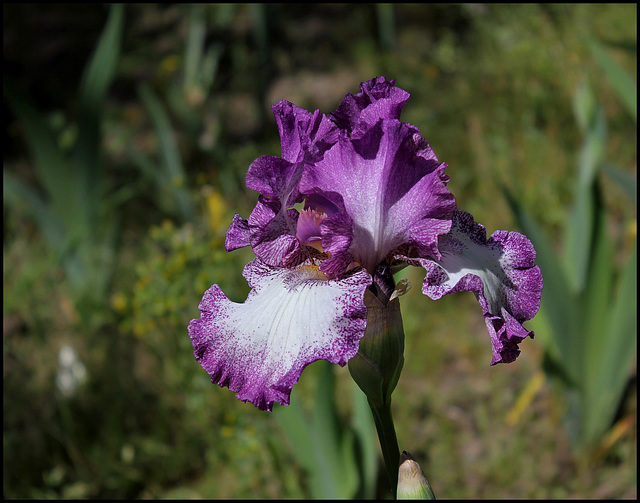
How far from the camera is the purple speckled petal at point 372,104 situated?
2.47ft

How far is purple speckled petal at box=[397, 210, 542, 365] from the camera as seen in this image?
2.28ft

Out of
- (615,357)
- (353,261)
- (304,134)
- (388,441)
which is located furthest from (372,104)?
(615,357)

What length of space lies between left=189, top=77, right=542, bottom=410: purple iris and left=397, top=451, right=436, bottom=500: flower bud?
0.16m

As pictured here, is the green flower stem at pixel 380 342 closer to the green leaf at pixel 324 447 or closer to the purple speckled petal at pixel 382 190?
the purple speckled petal at pixel 382 190

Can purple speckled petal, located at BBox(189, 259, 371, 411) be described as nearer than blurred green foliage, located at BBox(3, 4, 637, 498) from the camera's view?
Yes

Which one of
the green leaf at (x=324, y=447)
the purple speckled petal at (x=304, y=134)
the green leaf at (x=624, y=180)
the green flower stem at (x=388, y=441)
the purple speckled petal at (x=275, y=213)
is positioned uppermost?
the purple speckled petal at (x=304, y=134)

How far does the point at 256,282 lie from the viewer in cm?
76

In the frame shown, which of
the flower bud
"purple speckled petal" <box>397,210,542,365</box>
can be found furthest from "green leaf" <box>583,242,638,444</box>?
the flower bud

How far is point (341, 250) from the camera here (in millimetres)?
728

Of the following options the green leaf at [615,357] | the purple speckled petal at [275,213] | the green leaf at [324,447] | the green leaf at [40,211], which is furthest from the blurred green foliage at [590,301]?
the green leaf at [40,211]

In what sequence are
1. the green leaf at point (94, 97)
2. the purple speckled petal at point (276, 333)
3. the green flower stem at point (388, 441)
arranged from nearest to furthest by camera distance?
1. the purple speckled petal at point (276, 333)
2. the green flower stem at point (388, 441)
3. the green leaf at point (94, 97)

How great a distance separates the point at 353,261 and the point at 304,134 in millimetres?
172

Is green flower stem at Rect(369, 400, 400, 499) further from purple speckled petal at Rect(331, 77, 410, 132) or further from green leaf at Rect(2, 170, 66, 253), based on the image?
green leaf at Rect(2, 170, 66, 253)

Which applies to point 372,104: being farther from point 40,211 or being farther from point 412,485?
point 40,211
